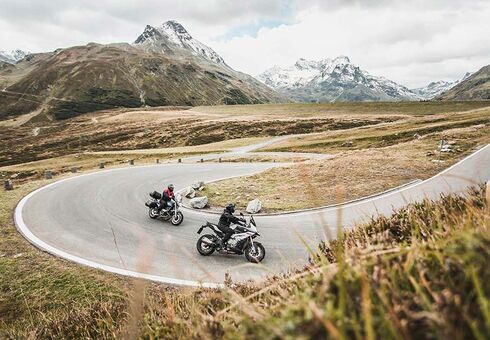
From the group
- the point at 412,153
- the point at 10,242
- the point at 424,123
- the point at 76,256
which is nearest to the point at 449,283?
the point at 76,256

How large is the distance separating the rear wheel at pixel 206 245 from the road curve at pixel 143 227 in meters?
A: 0.23

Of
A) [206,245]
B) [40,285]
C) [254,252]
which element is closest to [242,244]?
[254,252]

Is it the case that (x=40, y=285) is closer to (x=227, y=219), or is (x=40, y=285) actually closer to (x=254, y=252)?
(x=227, y=219)

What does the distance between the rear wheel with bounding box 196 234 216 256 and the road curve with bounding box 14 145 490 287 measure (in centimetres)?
23

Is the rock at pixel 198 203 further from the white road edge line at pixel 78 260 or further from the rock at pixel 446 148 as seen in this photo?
the rock at pixel 446 148

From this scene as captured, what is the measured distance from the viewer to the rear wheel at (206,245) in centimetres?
1289

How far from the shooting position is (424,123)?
71125 millimetres

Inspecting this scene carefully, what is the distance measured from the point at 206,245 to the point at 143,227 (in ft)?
16.0

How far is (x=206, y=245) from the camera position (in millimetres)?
12977

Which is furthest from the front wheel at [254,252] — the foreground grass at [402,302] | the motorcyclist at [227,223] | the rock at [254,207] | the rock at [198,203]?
the foreground grass at [402,302]

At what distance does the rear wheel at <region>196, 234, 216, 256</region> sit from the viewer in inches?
508

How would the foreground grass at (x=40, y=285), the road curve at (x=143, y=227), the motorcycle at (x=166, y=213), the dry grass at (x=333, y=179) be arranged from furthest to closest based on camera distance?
the dry grass at (x=333, y=179)
the motorcycle at (x=166, y=213)
the road curve at (x=143, y=227)
the foreground grass at (x=40, y=285)

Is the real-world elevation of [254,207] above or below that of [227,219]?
below

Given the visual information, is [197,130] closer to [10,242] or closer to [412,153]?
[412,153]
